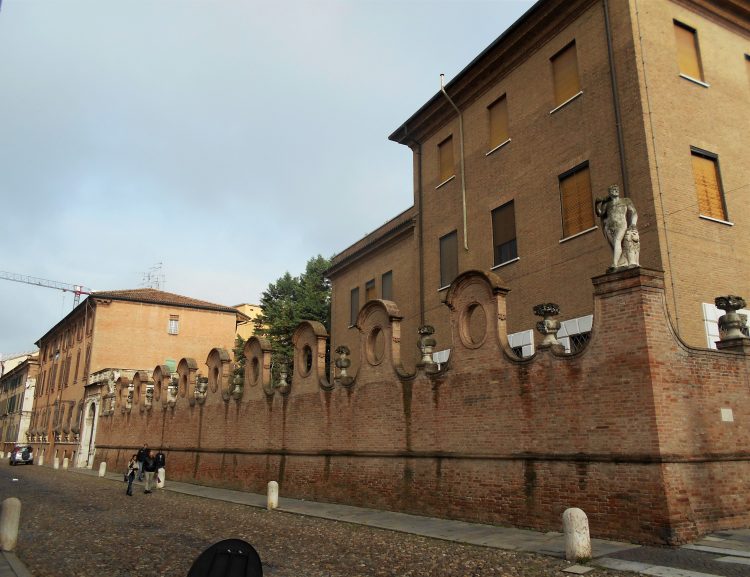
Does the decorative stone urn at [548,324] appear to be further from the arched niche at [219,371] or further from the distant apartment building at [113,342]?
the distant apartment building at [113,342]

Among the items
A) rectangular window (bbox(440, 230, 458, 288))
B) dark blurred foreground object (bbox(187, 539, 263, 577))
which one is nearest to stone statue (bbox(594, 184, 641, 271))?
dark blurred foreground object (bbox(187, 539, 263, 577))

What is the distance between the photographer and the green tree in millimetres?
41844

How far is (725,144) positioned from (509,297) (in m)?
6.56

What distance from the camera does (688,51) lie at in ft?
50.3

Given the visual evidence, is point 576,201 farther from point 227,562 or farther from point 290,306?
point 290,306

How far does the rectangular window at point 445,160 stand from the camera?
20.6m

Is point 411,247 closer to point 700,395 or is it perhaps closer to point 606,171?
point 606,171

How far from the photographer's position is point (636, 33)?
1431 cm

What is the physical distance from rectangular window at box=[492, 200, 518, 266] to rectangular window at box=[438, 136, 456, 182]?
3.13 meters

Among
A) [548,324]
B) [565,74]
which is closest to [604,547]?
[548,324]

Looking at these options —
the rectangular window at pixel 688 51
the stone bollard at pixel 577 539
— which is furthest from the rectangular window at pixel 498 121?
the stone bollard at pixel 577 539

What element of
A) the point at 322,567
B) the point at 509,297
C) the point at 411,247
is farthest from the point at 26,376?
the point at 322,567

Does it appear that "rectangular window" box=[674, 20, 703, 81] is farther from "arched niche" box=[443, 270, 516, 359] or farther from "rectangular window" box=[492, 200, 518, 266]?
"arched niche" box=[443, 270, 516, 359]

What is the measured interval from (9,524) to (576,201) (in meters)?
13.7
